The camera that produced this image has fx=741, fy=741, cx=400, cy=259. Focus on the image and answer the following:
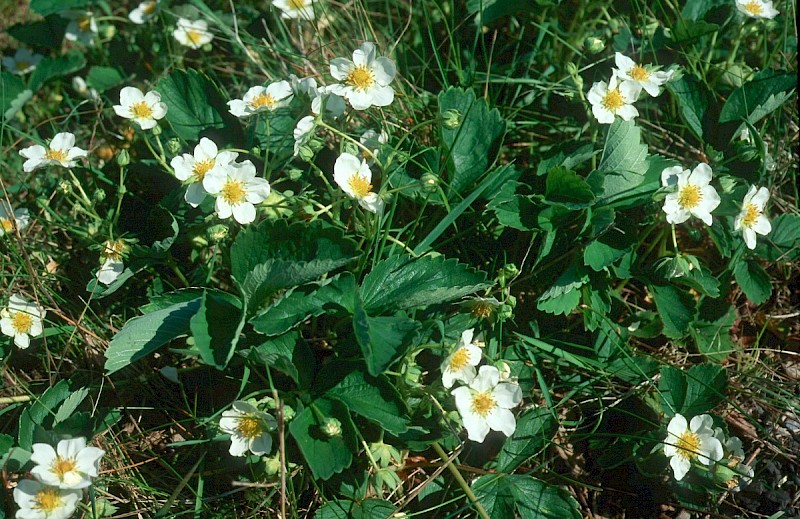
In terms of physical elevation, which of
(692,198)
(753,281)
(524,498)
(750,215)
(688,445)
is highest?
(692,198)

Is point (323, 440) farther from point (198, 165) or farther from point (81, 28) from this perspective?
point (81, 28)

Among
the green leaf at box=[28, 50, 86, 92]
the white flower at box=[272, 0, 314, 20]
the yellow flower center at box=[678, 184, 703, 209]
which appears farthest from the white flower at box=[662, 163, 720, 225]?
the green leaf at box=[28, 50, 86, 92]

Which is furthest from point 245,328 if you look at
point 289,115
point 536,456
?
point 536,456

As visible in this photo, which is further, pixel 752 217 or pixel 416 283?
pixel 752 217

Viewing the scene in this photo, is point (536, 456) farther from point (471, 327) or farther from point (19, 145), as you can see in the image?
point (19, 145)

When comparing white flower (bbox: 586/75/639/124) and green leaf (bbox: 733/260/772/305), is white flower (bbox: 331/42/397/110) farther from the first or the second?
green leaf (bbox: 733/260/772/305)

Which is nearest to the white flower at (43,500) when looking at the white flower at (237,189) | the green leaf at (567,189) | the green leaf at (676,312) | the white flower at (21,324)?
the white flower at (21,324)

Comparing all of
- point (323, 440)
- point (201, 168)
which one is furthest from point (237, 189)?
point (323, 440)
